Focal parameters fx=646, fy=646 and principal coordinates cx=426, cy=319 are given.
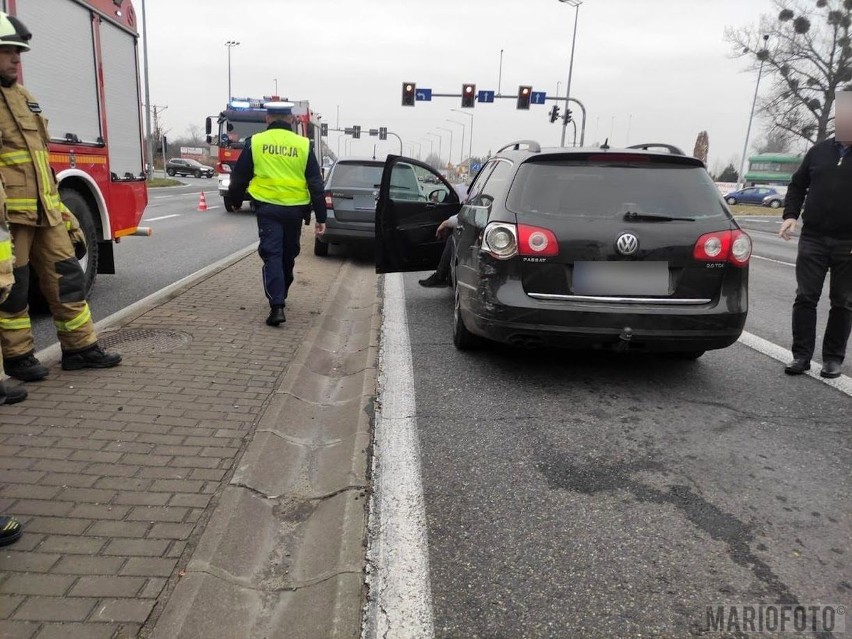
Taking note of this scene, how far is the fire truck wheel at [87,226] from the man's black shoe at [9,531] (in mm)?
3910

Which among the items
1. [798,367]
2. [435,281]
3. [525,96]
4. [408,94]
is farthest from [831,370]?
[408,94]

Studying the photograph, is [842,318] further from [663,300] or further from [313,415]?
[313,415]

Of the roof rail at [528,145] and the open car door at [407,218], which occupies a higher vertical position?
the roof rail at [528,145]

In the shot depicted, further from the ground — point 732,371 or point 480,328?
point 480,328

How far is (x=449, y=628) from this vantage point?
2084 mm

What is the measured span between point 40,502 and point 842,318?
4.96 m

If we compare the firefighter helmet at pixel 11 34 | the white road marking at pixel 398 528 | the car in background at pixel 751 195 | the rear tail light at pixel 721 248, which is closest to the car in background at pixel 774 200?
the car in background at pixel 751 195

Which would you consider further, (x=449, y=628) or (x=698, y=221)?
(x=698, y=221)

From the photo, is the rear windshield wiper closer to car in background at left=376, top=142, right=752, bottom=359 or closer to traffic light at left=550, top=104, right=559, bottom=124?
car in background at left=376, top=142, right=752, bottom=359

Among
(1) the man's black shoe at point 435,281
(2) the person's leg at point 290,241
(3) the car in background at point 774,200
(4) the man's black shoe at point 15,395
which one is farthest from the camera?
(3) the car in background at point 774,200

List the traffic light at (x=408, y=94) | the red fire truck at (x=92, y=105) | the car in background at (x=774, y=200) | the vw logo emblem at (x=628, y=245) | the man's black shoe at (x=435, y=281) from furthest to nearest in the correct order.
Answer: the car in background at (x=774, y=200)
the traffic light at (x=408, y=94)
the man's black shoe at (x=435, y=281)
the red fire truck at (x=92, y=105)
the vw logo emblem at (x=628, y=245)

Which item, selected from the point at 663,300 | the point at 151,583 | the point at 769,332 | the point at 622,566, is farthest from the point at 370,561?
the point at 769,332

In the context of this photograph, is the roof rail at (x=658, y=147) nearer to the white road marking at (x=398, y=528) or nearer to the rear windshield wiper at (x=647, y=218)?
the rear windshield wiper at (x=647, y=218)

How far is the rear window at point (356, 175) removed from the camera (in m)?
10.0
